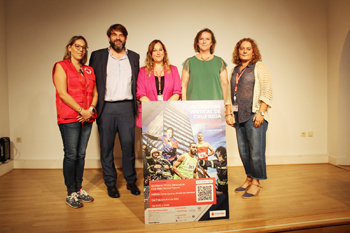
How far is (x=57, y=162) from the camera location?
3.60 meters

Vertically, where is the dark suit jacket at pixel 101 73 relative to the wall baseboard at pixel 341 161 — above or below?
above

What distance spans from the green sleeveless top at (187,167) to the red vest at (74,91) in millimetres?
1100

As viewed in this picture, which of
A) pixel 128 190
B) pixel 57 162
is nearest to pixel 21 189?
pixel 57 162

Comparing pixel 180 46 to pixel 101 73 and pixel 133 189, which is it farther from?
pixel 133 189

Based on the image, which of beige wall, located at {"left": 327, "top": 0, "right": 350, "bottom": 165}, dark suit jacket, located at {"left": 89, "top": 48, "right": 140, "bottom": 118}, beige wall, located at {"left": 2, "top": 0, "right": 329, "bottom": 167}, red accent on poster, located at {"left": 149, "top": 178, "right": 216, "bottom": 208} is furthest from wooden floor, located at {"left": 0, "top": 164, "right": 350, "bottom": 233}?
dark suit jacket, located at {"left": 89, "top": 48, "right": 140, "bottom": 118}

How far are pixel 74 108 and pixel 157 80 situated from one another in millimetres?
874

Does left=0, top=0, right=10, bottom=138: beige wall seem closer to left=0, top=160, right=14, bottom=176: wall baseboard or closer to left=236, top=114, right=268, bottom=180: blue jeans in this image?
left=0, top=160, right=14, bottom=176: wall baseboard

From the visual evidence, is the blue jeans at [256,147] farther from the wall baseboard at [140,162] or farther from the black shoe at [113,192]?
the black shoe at [113,192]

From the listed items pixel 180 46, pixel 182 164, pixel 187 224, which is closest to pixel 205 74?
pixel 182 164

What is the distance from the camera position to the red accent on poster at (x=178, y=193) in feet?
5.95

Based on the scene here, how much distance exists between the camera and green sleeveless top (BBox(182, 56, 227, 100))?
97.8 inches

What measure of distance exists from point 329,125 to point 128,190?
3.39 metres

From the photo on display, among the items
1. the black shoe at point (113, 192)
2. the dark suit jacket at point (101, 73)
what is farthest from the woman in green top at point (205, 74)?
the black shoe at point (113, 192)

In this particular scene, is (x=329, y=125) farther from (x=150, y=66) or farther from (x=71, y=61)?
(x=71, y=61)
